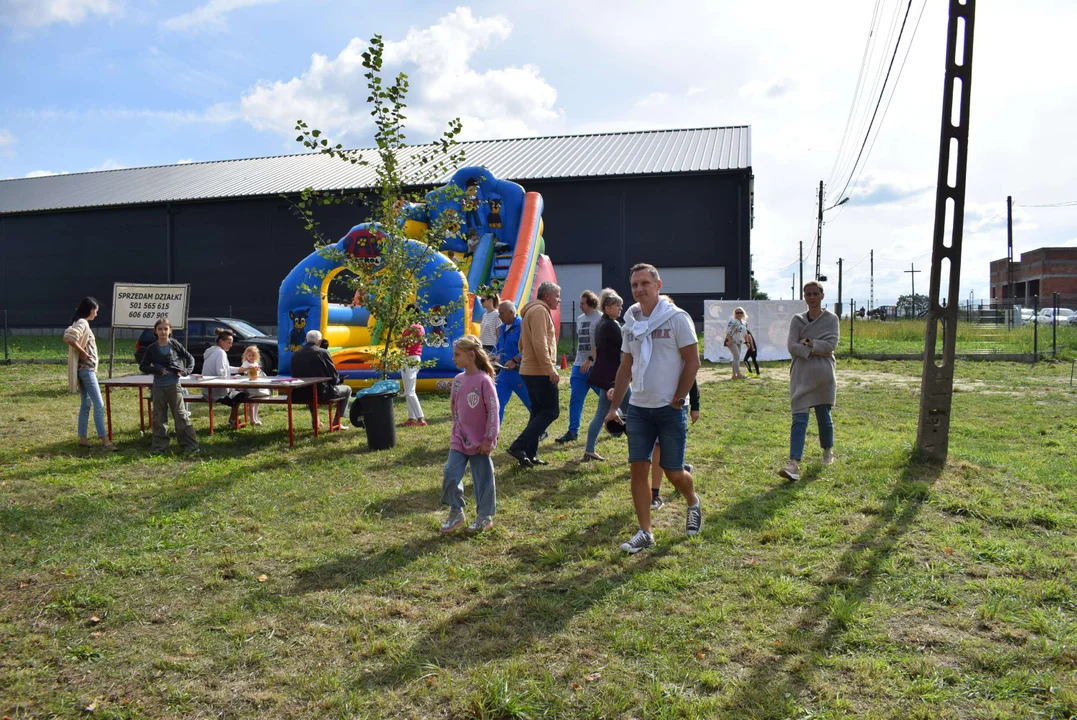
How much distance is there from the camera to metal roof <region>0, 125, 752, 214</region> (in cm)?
3073

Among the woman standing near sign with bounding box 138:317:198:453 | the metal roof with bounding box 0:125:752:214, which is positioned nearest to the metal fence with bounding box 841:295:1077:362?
A: the metal roof with bounding box 0:125:752:214

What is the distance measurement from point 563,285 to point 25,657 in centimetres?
2777

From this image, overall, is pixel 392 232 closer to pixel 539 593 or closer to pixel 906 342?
pixel 539 593

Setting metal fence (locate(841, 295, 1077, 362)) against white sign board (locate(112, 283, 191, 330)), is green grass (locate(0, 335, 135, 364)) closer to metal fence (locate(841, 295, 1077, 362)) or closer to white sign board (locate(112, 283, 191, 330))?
white sign board (locate(112, 283, 191, 330))

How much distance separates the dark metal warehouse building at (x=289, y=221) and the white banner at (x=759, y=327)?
6.93 meters

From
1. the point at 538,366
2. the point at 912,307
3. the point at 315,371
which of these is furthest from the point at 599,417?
the point at 912,307

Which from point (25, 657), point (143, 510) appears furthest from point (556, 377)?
point (25, 657)

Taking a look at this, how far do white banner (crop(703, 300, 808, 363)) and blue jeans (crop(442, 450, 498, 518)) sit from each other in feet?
56.5

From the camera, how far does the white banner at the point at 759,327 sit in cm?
2202

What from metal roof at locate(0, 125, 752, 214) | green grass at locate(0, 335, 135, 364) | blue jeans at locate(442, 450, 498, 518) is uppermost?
metal roof at locate(0, 125, 752, 214)

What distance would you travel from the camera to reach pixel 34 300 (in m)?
36.8

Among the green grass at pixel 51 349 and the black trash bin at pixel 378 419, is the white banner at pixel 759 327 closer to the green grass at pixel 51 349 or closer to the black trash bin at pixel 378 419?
the black trash bin at pixel 378 419

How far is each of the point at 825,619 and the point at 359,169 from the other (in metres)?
33.3

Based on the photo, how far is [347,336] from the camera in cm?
1545
